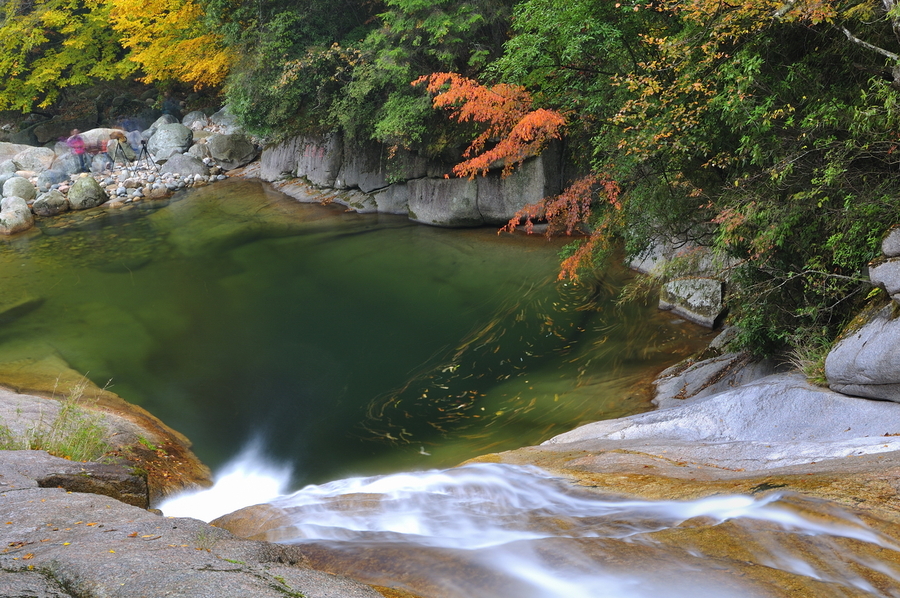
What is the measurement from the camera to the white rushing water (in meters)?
3.61

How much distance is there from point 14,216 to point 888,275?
25985 millimetres

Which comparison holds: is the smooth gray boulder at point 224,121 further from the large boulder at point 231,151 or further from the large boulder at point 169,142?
the large boulder at point 169,142

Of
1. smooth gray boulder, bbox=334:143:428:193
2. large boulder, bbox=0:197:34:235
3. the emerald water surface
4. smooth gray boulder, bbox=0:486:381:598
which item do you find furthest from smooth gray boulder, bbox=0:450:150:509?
large boulder, bbox=0:197:34:235

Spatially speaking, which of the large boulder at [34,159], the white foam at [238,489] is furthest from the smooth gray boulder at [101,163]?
the white foam at [238,489]

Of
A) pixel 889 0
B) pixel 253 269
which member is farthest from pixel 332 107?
pixel 889 0

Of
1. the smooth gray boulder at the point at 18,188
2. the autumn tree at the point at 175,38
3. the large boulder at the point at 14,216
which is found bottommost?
the large boulder at the point at 14,216

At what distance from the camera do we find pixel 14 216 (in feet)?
74.0

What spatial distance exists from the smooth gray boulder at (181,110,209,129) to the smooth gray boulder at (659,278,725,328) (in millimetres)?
26342

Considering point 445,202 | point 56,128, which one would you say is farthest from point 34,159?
point 445,202

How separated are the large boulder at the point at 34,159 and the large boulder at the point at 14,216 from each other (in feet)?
17.6

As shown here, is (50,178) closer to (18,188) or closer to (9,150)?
(18,188)

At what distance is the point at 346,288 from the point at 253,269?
3302 millimetres

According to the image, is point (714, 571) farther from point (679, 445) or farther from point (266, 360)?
point (266, 360)

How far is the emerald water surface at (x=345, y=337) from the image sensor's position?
9.38 meters
